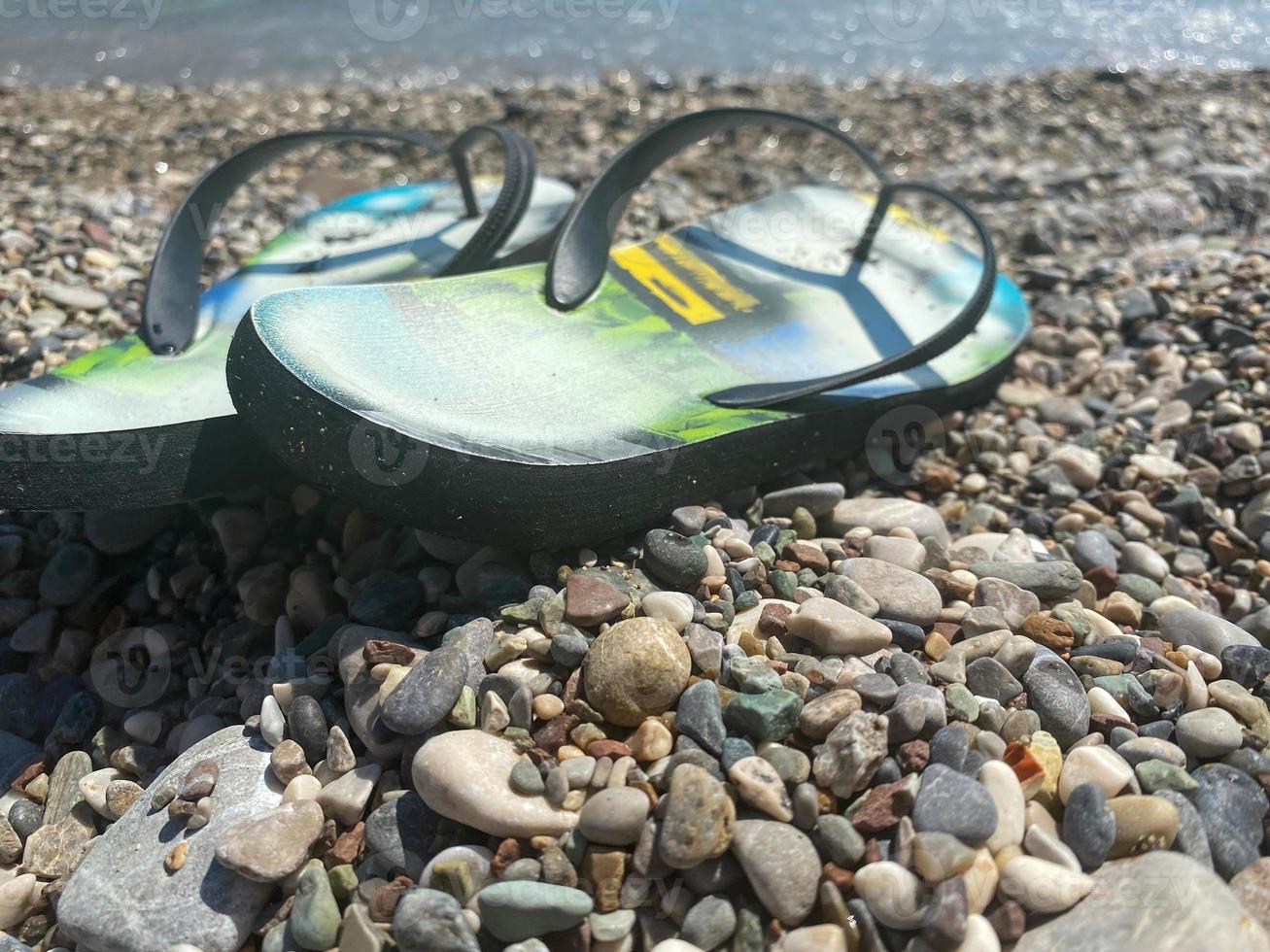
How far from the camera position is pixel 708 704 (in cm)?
113

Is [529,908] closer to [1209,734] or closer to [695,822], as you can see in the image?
[695,822]

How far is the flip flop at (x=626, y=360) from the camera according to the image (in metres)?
1.27

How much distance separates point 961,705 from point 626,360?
0.83 meters

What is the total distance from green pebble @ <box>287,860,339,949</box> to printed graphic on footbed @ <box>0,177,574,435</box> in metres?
0.75

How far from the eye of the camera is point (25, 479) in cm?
139

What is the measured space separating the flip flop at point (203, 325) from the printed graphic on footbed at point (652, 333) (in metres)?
0.25

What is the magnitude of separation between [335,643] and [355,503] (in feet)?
0.64

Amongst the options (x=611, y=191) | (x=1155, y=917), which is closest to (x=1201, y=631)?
(x=1155, y=917)

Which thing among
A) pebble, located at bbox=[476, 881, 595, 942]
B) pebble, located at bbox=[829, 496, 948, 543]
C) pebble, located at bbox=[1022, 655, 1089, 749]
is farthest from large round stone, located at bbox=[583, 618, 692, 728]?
pebble, located at bbox=[829, 496, 948, 543]

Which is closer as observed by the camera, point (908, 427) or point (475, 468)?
point (475, 468)

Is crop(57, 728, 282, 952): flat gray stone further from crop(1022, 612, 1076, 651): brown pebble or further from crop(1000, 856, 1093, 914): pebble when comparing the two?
crop(1022, 612, 1076, 651): brown pebble

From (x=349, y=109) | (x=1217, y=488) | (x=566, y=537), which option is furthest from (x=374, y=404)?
(x=349, y=109)

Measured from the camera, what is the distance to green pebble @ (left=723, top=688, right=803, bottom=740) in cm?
111

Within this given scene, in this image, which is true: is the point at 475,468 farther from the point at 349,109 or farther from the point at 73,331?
the point at 349,109
